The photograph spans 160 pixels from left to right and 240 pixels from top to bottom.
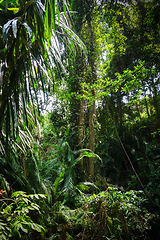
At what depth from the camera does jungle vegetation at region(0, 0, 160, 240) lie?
1195 mm

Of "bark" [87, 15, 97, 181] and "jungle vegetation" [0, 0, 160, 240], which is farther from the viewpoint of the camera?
"bark" [87, 15, 97, 181]

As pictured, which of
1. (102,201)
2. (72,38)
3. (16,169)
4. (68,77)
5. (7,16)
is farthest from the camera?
(68,77)

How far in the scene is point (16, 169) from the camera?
134cm

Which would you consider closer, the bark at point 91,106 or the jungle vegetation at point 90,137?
the jungle vegetation at point 90,137

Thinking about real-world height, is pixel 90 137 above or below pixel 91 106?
below

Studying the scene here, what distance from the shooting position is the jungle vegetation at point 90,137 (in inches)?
47.1

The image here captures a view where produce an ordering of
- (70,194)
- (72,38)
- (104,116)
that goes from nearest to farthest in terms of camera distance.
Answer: (72,38), (70,194), (104,116)

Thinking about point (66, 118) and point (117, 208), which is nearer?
point (117, 208)

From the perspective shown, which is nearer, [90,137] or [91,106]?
[90,137]

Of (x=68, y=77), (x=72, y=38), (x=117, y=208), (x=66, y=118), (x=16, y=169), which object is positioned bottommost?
(x=117, y=208)

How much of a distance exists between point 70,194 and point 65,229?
39 cm

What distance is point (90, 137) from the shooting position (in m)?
2.45

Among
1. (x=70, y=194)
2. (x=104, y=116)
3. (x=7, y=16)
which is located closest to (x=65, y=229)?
(x=70, y=194)

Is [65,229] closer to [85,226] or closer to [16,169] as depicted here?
[85,226]
